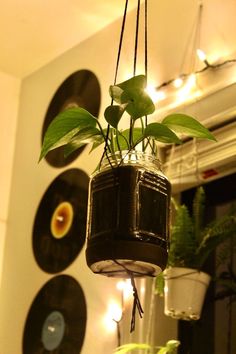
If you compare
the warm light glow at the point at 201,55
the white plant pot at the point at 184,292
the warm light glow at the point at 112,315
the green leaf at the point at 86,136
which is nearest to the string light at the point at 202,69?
the warm light glow at the point at 201,55

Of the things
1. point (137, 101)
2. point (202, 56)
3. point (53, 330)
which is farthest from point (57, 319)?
point (137, 101)

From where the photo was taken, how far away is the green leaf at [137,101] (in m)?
1.60

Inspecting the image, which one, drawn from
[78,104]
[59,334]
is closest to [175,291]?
[59,334]

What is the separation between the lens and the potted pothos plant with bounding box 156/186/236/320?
251cm

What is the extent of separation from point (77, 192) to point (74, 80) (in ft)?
2.16

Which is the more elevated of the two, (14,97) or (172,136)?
(14,97)

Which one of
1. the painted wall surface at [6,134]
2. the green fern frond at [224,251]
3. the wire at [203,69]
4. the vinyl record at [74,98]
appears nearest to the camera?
the green fern frond at [224,251]

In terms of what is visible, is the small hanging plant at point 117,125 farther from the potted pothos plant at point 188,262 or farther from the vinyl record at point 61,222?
the vinyl record at point 61,222

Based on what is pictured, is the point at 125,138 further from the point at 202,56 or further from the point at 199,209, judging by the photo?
the point at 202,56

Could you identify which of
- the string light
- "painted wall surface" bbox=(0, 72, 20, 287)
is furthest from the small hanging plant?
"painted wall surface" bbox=(0, 72, 20, 287)

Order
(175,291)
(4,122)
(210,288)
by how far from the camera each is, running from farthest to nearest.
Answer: (4,122) < (210,288) < (175,291)

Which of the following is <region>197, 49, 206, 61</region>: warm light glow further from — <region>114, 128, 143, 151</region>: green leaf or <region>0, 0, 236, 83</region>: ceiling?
<region>114, 128, 143, 151</region>: green leaf

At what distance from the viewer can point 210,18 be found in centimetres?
292

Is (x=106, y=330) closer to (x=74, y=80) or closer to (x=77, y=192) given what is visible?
(x=77, y=192)
